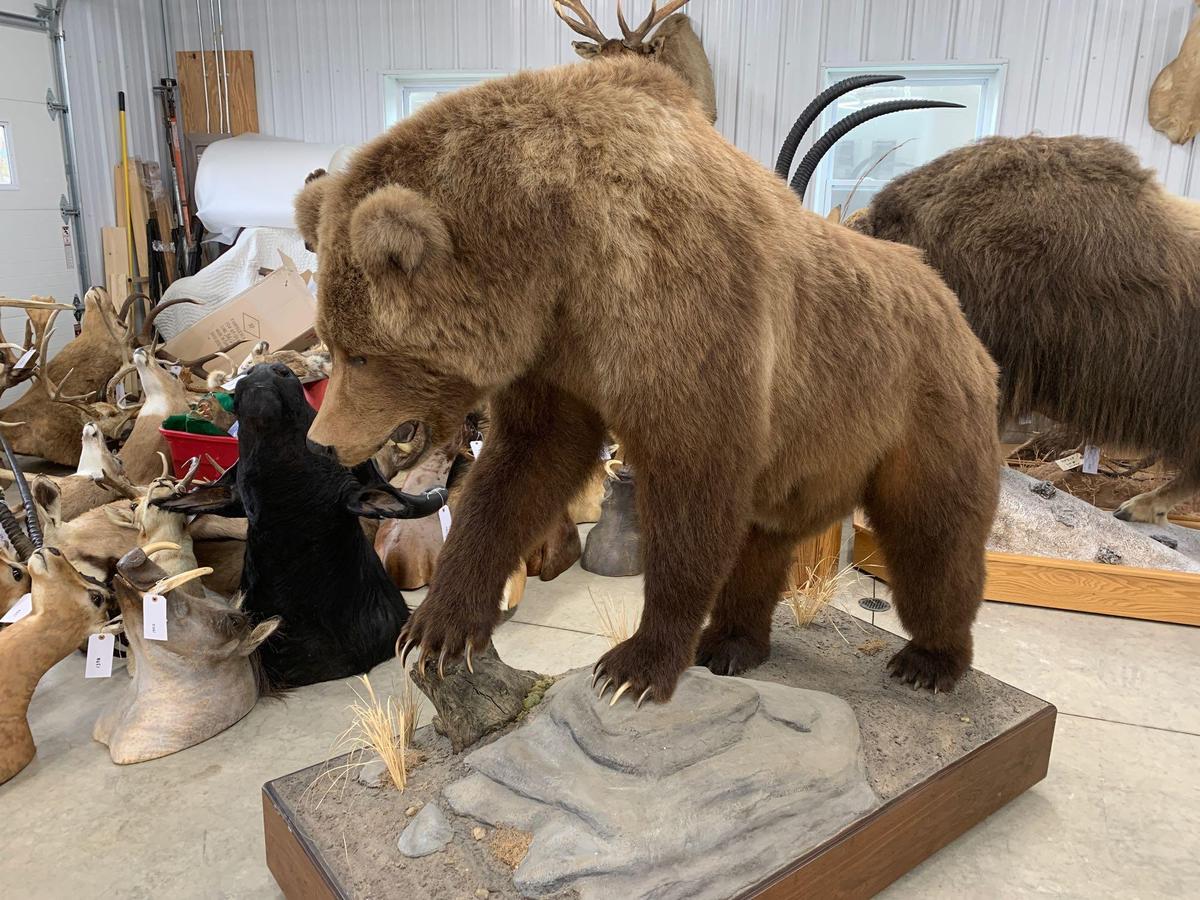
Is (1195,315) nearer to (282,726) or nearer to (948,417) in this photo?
(948,417)

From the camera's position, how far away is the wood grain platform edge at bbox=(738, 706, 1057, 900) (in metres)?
1.71

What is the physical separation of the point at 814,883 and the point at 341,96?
6687 millimetres

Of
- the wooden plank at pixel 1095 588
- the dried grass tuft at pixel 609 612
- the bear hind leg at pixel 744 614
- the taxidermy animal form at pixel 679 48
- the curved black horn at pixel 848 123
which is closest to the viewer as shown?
the bear hind leg at pixel 744 614

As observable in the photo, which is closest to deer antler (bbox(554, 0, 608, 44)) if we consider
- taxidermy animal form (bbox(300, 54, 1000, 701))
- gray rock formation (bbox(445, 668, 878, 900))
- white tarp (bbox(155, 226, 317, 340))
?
white tarp (bbox(155, 226, 317, 340))

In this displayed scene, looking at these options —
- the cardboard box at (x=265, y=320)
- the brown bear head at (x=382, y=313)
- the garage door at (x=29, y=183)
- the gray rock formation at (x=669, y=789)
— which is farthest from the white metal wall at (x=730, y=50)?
the brown bear head at (x=382, y=313)

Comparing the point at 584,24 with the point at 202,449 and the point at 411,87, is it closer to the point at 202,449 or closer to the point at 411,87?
the point at 411,87

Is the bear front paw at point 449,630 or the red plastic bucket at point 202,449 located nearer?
the bear front paw at point 449,630

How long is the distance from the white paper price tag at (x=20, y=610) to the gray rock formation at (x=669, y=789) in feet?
5.02

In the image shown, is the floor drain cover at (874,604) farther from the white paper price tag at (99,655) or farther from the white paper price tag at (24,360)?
the white paper price tag at (24,360)

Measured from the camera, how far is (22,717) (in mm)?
2467

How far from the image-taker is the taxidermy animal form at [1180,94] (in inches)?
199

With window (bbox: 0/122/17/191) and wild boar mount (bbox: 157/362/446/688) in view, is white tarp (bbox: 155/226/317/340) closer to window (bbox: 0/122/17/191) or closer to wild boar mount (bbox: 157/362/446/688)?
window (bbox: 0/122/17/191)

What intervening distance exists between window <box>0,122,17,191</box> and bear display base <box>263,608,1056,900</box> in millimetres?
5546

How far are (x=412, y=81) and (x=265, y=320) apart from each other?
9.22 ft
